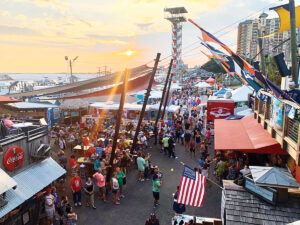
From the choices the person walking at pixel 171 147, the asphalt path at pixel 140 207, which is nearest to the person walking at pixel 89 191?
the asphalt path at pixel 140 207

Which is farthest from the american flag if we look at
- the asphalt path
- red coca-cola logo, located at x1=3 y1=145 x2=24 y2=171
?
red coca-cola logo, located at x1=3 y1=145 x2=24 y2=171

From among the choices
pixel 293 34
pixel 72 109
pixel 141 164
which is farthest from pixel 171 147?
pixel 72 109

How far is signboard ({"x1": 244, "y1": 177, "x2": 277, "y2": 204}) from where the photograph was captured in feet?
19.3

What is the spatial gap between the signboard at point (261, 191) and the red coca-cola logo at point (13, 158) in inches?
288

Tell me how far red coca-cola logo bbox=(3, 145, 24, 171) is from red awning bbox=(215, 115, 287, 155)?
25.4 ft

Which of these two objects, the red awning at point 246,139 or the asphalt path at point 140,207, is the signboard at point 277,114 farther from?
the asphalt path at point 140,207

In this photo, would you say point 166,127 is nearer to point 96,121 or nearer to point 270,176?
point 96,121

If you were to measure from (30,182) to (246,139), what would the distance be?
9.01 meters

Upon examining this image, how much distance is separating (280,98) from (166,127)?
44.1 feet

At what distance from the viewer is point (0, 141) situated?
727 centimetres

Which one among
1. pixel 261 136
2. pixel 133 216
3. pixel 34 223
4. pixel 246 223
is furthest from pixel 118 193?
pixel 261 136

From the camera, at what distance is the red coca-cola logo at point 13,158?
735cm

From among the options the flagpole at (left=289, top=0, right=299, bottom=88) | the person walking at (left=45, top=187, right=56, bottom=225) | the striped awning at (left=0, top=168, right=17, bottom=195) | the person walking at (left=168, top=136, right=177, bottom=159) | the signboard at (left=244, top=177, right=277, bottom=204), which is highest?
the flagpole at (left=289, top=0, right=299, bottom=88)

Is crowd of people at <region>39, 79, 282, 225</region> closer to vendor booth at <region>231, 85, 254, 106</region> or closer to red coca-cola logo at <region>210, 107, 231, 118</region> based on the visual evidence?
red coca-cola logo at <region>210, 107, 231, 118</region>
